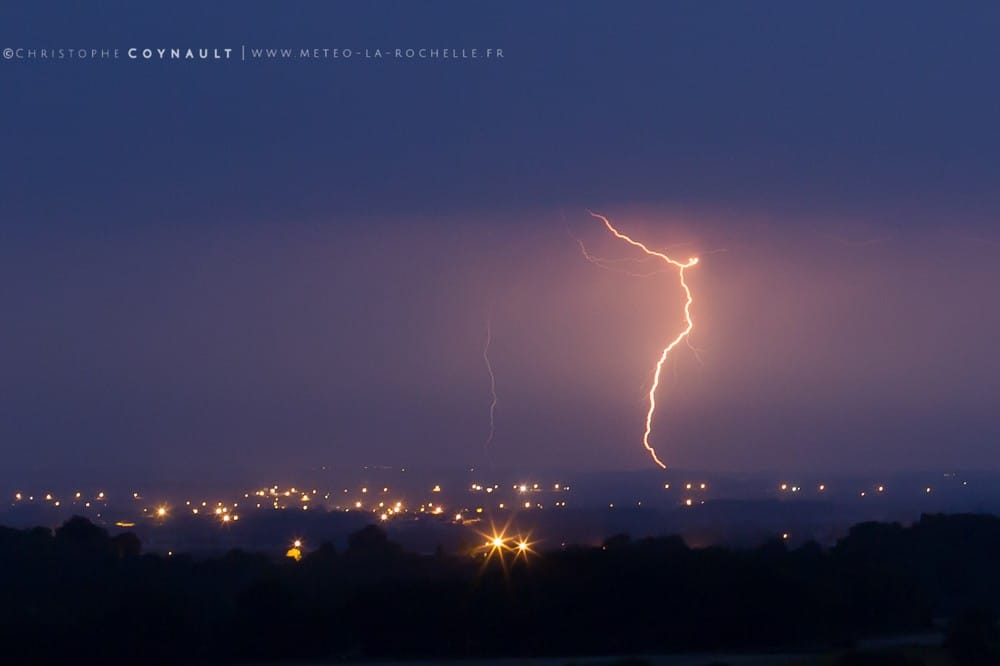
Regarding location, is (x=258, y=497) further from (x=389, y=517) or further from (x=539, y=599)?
(x=539, y=599)

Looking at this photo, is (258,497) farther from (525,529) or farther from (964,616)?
(964,616)

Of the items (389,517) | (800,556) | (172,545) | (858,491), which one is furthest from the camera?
(858,491)

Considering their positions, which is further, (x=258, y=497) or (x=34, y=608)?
(x=258, y=497)

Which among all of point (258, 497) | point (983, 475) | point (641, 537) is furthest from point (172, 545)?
point (983, 475)

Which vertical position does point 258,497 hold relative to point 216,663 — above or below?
above

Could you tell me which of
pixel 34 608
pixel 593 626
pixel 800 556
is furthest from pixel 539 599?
pixel 34 608

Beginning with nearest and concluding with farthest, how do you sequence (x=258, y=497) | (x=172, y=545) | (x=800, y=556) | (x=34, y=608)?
(x=34, y=608), (x=800, y=556), (x=172, y=545), (x=258, y=497)
